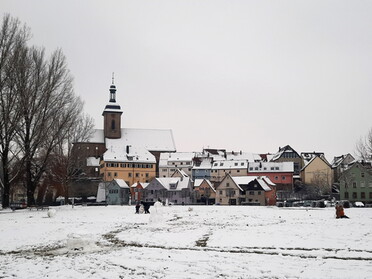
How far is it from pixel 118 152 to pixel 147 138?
1768 cm

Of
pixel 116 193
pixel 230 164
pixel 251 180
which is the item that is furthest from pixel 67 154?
pixel 230 164

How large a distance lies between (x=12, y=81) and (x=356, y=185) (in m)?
68.6

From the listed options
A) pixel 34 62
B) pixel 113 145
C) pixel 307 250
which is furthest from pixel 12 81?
pixel 113 145

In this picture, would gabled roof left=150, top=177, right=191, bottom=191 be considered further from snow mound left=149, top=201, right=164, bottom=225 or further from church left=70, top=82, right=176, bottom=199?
snow mound left=149, top=201, right=164, bottom=225

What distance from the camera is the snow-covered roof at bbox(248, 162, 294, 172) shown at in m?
110

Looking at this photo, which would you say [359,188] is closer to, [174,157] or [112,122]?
[174,157]

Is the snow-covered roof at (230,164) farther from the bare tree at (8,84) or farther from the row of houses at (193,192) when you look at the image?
the bare tree at (8,84)

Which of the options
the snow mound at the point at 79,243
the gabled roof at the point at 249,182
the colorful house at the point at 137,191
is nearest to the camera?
the snow mound at the point at 79,243

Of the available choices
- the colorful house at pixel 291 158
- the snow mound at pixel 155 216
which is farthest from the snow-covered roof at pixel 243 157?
the snow mound at pixel 155 216

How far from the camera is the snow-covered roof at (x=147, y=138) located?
122 meters

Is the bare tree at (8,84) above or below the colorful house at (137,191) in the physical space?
above

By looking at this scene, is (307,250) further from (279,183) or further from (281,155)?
(281,155)

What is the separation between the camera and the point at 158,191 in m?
92.5

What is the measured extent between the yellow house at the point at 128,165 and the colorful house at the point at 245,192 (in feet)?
87.1
